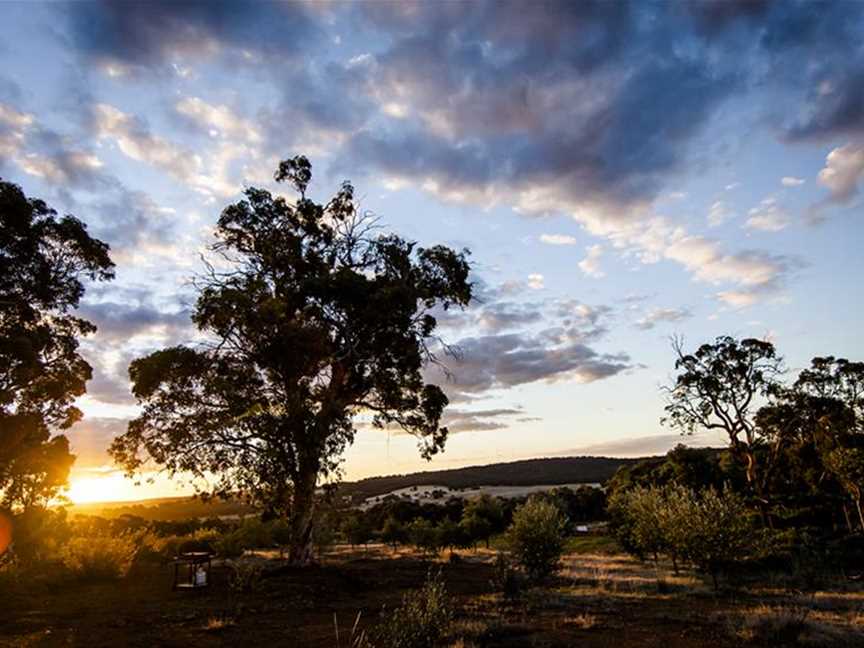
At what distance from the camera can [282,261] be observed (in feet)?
96.5

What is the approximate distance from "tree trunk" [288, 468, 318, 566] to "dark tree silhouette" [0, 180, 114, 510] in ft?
41.6

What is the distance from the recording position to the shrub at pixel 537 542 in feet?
85.5

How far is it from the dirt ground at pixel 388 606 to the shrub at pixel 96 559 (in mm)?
936

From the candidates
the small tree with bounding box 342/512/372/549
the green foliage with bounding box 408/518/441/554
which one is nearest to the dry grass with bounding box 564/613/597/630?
the green foliage with bounding box 408/518/441/554

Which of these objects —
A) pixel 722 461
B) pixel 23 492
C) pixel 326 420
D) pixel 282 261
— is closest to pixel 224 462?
pixel 326 420

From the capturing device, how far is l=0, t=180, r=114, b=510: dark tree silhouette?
24.7 metres

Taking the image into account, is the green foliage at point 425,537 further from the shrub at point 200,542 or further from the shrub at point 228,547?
the shrub at point 200,542

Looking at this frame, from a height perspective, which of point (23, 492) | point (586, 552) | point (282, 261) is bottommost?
point (586, 552)

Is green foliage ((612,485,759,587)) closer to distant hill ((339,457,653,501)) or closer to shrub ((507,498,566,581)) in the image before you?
shrub ((507,498,566,581))

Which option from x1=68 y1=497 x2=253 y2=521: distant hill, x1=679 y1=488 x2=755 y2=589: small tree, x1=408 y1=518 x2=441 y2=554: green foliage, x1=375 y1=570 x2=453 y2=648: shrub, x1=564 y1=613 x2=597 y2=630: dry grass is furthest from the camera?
x1=68 y1=497 x2=253 y2=521: distant hill

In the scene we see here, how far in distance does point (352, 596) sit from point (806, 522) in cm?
4183

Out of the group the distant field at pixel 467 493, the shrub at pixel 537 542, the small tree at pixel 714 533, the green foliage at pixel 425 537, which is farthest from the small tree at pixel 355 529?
the distant field at pixel 467 493

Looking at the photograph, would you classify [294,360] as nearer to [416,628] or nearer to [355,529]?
[416,628]

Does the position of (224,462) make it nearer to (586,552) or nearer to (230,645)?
(230,645)
